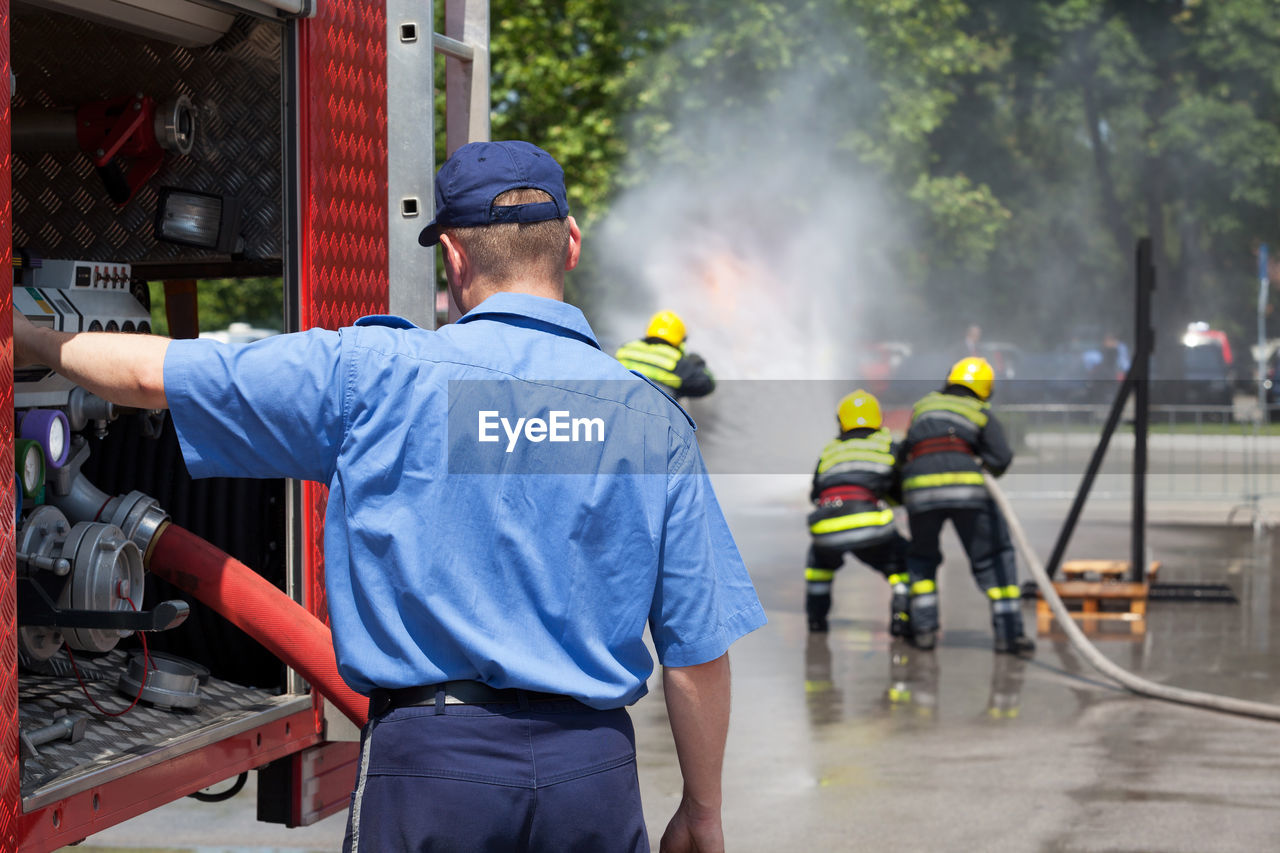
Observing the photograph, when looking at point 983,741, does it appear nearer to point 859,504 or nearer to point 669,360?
point 859,504

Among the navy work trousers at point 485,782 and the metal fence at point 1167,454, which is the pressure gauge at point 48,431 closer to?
the navy work trousers at point 485,782

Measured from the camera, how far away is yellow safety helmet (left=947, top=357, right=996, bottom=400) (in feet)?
27.9

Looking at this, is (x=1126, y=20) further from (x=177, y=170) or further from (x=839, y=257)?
(x=177, y=170)

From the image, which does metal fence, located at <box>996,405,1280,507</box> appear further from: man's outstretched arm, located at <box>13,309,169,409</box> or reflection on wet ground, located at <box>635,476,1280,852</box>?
man's outstretched arm, located at <box>13,309,169,409</box>

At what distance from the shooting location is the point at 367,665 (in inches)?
85.9

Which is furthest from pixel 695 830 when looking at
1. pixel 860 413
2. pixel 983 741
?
pixel 860 413

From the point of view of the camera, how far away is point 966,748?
6.50 metres

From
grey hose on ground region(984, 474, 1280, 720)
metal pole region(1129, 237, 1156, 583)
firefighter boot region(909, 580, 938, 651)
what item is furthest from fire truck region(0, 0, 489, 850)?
metal pole region(1129, 237, 1156, 583)

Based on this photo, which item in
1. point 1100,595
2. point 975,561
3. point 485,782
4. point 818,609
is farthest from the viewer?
point 1100,595

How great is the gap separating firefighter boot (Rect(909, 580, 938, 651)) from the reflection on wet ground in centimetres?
10

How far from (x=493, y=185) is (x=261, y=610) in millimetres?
1401

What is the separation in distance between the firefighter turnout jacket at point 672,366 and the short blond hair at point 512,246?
7.21 meters

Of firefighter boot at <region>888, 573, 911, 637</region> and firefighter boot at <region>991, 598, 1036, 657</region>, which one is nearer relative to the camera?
firefighter boot at <region>991, 598, 1036, 657</region>

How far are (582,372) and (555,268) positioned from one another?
0.18 m
